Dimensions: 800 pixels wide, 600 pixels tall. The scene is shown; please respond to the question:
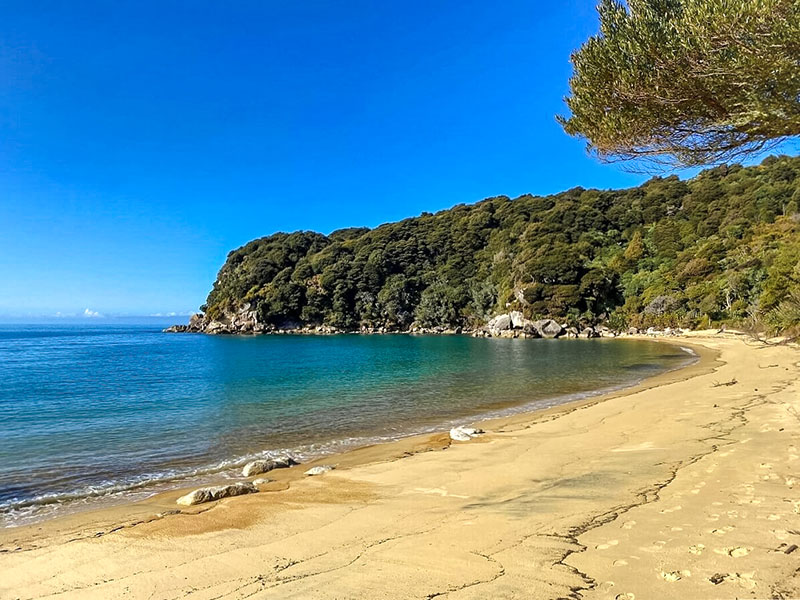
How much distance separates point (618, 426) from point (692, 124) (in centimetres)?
715

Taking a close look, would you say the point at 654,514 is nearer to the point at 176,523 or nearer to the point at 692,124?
the point at 176,523

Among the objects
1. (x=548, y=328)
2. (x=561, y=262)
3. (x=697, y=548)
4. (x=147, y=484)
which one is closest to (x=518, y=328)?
(x=548, y=328)

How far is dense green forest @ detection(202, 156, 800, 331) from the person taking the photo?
5538 centimetres

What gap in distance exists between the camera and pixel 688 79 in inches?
299

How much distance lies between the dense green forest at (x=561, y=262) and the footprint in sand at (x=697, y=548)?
115 feet

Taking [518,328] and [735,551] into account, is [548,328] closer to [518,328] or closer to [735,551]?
[518,328]

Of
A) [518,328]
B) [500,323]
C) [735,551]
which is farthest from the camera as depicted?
[500,323]

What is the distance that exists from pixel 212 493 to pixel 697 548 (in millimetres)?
6670

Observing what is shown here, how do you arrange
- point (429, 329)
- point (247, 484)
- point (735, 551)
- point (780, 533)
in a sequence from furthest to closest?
point (429, 329)
point (247, 484)
point (780, 533)
point (735, 551)

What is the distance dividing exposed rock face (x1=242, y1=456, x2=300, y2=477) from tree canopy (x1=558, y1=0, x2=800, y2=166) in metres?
9.55

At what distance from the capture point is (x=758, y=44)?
652cm

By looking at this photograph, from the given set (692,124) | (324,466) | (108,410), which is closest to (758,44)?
(692,124)

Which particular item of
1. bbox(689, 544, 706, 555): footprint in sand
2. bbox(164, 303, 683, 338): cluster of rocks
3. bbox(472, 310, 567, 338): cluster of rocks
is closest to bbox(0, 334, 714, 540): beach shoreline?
bbox(689, 544, 706, 555): footprint in sand

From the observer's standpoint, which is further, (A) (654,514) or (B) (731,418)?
(B) (731,418)
